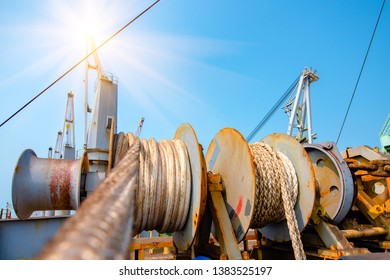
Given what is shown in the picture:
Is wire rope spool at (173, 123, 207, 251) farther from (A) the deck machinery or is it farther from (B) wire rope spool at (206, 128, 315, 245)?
(B) wire rope spool at (206, 128, 315, 245)

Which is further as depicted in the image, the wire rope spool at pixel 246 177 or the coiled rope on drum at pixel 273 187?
the coiled rope on drum at pixel 273 187

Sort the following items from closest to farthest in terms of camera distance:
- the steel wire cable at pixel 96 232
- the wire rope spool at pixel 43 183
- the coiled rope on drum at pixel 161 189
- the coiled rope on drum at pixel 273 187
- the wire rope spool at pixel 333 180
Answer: the steel wire cable at pixel 96 232
the wire rope spool at pixel 43 183
the coiled rope on drum at pixel 161 189
the coiled rope on drum at pixel 273 187
the wire rope spool at pixel 333 180

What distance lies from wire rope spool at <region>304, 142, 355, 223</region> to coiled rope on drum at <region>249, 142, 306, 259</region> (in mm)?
627

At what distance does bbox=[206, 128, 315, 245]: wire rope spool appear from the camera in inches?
104

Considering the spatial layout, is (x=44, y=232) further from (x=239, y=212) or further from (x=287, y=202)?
(x=287, y=202)

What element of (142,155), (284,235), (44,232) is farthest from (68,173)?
(44,232)

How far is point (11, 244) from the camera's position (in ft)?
16.1

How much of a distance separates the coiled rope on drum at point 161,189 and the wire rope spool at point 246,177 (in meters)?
0.51

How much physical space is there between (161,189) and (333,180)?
2.61 metres

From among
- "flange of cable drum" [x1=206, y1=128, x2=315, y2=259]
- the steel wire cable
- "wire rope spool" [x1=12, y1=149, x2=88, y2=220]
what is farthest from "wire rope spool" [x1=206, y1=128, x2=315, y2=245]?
the steel wire cable

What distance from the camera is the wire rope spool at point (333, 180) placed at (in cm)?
355

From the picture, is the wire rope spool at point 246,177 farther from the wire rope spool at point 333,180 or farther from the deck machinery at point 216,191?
the wire rope spool at point 333,180

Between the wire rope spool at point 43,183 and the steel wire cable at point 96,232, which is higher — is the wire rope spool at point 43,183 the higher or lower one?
the higher one

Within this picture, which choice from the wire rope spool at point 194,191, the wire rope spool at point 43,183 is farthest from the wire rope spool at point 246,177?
the wire rope spool at point 43,183
